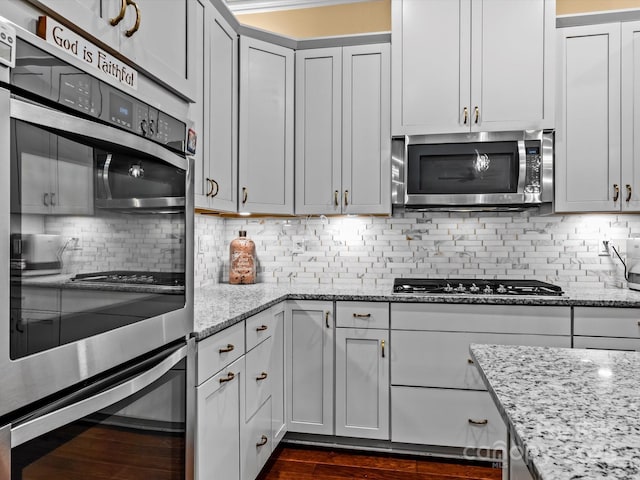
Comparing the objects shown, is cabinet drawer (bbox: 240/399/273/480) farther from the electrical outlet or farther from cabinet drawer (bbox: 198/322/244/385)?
the electrical outlet

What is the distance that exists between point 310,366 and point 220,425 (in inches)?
38.7

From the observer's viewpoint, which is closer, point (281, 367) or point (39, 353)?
point (39, 353)

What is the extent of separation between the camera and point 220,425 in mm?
1766

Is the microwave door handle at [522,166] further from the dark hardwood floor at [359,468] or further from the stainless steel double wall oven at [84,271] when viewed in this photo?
the stainless steel double wall oven at [84,271]

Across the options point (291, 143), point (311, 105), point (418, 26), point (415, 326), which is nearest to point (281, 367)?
point (415, 326)

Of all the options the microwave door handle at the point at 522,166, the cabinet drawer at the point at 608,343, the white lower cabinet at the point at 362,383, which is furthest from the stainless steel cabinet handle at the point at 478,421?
the microwave door handle at the point at 522,166

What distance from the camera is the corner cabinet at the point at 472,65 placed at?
269 centimetres

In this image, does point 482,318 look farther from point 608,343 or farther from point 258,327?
point 258,327

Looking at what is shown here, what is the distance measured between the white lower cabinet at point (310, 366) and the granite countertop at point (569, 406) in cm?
147

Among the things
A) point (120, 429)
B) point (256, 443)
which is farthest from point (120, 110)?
point (256, 443)

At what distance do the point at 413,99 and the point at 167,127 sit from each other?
1.87m

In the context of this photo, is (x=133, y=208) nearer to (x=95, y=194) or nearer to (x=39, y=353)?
(x=95, y=194)

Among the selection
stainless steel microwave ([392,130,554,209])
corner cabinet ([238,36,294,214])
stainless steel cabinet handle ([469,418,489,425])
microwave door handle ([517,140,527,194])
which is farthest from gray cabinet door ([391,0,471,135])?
stainless steel cabinet handle ([469,418,489,425])

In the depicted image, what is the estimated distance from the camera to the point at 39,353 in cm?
87
